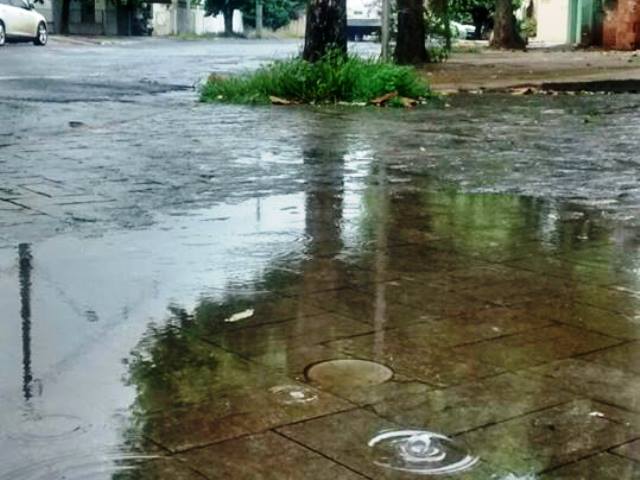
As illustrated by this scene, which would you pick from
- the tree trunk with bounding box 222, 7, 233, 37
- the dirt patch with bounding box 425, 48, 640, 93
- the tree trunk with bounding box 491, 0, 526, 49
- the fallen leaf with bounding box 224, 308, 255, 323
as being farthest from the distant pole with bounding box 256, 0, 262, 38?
the fallen leaf with bounding box 224, 308, 255, 323

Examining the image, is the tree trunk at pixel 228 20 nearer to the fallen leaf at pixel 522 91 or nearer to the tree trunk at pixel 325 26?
the fallen leaf at pixel 522 91

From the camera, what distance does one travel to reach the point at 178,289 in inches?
214

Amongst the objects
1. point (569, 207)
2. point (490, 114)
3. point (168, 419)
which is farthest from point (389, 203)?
point (490, 114)

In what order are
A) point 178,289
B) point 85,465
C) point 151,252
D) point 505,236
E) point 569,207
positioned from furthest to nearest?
1. point 569,207
2. point 505,236
3. point 151,252
4. point 178,289
5. point 85,465

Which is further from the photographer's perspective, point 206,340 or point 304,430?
point 206,340

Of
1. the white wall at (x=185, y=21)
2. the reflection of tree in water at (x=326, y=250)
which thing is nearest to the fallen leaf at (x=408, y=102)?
the reflection of tree in water at (x=326, y=250)

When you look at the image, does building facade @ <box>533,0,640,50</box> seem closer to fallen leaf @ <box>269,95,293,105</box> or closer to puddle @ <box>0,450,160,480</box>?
fallen leaf @ <box>269,95,293,105</box>

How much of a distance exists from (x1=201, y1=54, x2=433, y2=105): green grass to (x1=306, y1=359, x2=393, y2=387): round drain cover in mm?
11240

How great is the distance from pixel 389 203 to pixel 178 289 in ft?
8.84

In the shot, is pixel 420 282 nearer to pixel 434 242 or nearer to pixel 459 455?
pixel 434 242

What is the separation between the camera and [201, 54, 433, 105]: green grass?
15.5 m

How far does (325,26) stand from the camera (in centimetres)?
1725

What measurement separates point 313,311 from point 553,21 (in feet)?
125

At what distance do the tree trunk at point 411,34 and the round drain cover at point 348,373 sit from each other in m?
18.2
